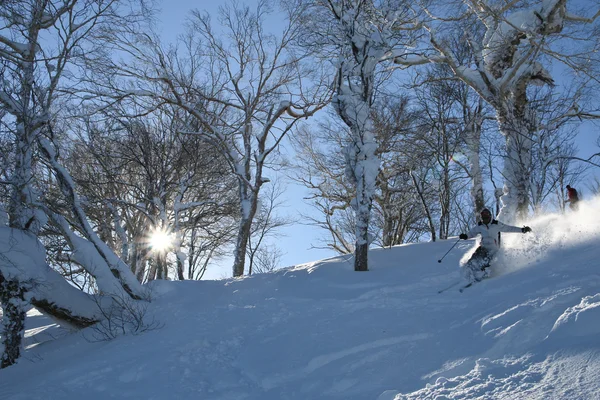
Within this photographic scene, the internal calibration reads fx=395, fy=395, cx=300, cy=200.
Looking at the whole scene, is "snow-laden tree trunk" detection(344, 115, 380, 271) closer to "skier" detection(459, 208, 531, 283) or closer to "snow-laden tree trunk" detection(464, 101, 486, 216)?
"skier" detection(459, 208, 531, 283)

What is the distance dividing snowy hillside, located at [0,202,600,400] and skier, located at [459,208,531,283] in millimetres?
282

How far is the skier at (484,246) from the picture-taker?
22.2 feet

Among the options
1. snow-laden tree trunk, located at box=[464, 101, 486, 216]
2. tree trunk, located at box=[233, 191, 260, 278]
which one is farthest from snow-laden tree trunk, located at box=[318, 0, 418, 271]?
snow-laden tree trunk, located at box=[464, 101, 486, 216]

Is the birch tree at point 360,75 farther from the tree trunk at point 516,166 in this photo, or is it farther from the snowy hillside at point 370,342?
the tree trunk at point 516,166

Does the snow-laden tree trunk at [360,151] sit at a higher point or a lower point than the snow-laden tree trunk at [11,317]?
higher

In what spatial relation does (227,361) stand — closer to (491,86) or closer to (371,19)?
(371,19)

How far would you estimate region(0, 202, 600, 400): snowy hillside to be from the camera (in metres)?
3.54

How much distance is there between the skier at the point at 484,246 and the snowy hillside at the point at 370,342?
28 centimetres

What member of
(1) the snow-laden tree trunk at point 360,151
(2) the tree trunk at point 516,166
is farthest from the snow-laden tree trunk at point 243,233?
(2) the tree trunk at point 516,166

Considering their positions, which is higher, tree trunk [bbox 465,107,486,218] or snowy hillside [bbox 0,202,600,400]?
tree trunk [bbox 465,107,486,218]

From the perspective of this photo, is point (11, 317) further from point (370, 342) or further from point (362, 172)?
point (362, 172)

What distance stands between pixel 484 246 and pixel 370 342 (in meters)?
3.40

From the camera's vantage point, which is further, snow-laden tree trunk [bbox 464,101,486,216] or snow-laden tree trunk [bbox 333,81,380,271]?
snow-laden tree trunk [bbox 464,101,486,216]

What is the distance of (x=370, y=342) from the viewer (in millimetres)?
4941
